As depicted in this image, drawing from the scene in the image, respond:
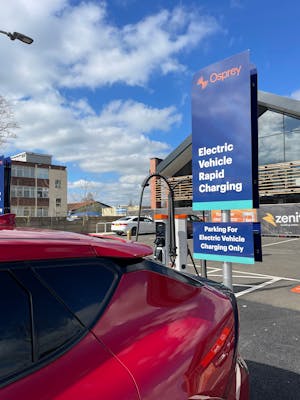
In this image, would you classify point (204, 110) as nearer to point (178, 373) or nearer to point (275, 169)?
point (178, 373)

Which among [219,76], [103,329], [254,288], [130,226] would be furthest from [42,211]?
[103,329]

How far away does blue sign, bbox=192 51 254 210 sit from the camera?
234 inches

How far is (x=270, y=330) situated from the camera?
5.28m

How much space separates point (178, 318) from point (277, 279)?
7.86 meters

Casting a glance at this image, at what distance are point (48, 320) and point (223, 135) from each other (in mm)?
5195

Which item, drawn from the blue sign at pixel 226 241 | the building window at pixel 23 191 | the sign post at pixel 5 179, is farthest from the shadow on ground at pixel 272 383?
the building window at pixel 23 191

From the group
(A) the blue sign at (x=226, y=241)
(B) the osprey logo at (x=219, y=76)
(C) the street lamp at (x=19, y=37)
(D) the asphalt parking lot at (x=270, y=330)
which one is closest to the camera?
(D) the asphalt parking lot at (x=270, y=330)

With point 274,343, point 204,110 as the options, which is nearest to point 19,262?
point 274,343

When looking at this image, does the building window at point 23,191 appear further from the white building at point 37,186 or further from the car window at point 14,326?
the car window at point 14,326

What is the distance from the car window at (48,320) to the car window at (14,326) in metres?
0.03

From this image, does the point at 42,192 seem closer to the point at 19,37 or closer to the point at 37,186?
the point at 37,186

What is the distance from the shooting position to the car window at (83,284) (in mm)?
1651

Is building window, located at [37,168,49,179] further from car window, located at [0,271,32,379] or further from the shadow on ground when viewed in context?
car window, located at [0,271,32,379]

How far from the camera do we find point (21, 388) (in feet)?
4.37
